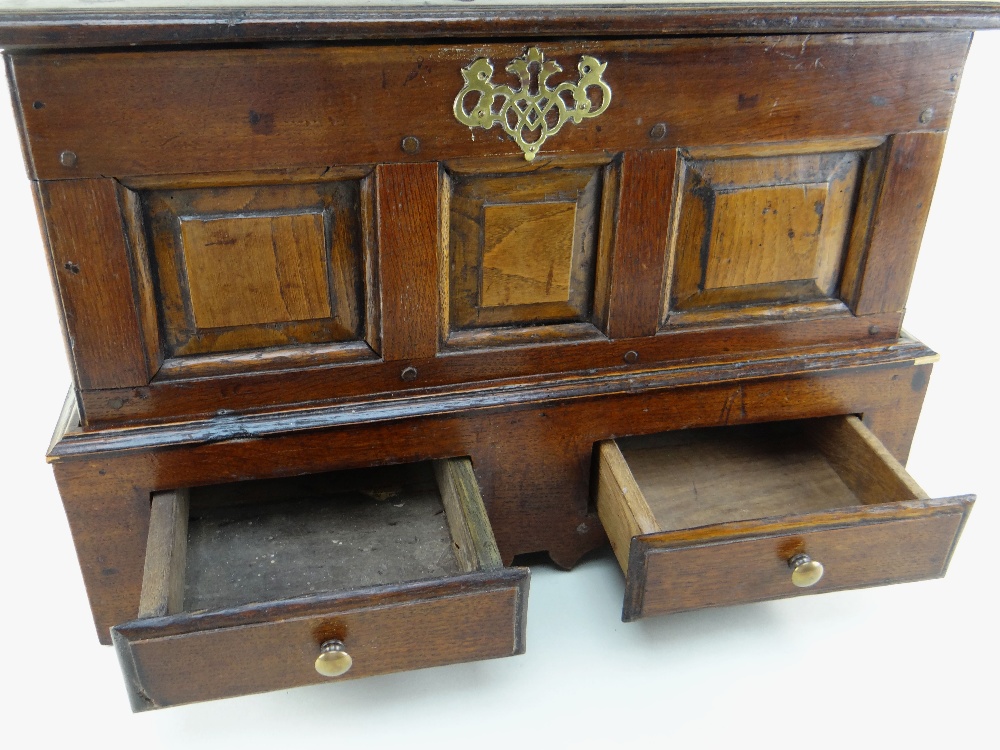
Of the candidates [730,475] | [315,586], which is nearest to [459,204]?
[315,586]

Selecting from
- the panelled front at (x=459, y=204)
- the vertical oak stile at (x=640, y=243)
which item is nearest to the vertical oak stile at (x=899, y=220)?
the panelled front at (x=459, y=204)

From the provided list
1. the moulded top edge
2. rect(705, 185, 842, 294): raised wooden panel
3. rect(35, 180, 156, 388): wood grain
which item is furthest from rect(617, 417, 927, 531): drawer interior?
rect(35, 180, 156, 388): wood grain

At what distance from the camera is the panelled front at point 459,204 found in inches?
55.9

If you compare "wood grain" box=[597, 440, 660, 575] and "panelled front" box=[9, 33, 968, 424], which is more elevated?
"panelled front" box=[9, 33, 968, 424]

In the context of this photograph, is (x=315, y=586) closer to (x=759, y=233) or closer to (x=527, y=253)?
(x=527, y=253)

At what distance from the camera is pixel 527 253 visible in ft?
5.38

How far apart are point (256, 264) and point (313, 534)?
49 centimetres

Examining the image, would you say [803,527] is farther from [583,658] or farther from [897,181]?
[897,181]

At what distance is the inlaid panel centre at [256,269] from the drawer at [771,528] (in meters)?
0.61

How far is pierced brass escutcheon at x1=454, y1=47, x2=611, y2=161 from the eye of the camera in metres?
1.48

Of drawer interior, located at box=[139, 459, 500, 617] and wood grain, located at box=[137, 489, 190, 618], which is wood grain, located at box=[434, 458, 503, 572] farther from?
wood grain, located at box=[137, 489, 190, 618]

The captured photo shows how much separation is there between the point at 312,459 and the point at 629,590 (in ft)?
1.88

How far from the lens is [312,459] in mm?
1697

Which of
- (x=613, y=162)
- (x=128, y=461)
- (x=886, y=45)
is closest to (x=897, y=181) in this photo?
(x=886, y=45)
